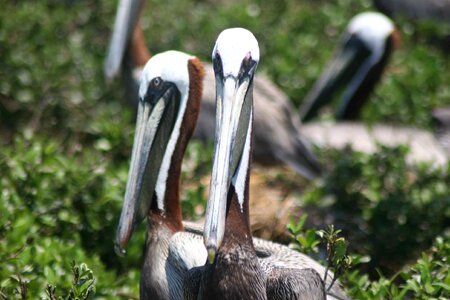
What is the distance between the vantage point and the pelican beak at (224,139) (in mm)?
3008

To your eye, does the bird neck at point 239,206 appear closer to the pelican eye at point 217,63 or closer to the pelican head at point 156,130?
the pelican eye at point 217,63

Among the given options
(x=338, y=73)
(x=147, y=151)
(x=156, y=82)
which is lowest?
(x=338, y=73)

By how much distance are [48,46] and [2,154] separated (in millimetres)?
2465

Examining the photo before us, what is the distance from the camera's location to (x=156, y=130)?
4.06 m

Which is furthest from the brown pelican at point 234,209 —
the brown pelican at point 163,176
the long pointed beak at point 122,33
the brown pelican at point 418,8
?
the long pointed beak at point 122,33

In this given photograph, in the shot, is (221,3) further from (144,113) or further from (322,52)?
(144,113)

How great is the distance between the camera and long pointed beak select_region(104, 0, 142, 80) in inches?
266

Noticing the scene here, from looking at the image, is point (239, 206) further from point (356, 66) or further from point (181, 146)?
point (356, 66)

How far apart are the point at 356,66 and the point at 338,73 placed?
0.17 meters

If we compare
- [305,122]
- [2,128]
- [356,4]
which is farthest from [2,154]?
[356,4]

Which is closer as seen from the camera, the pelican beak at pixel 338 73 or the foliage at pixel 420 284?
the foliage at pixel 420 284

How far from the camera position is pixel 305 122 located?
741 cm

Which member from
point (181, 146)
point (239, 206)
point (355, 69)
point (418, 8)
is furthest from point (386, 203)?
point (355, 69)

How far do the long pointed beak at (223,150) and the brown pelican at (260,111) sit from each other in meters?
3.22
